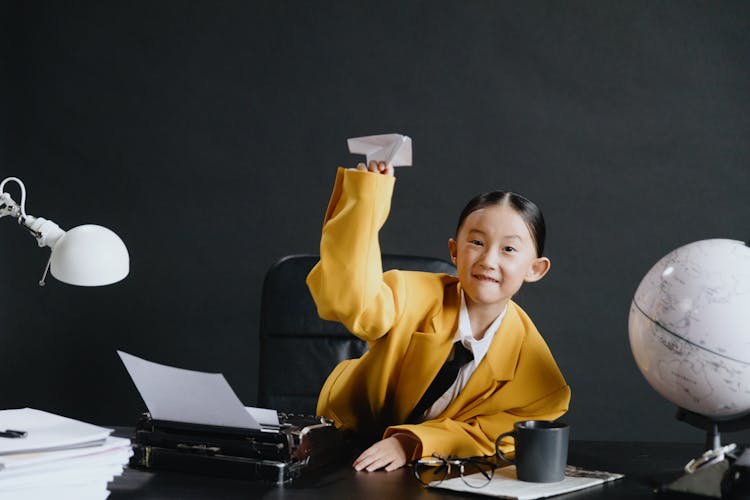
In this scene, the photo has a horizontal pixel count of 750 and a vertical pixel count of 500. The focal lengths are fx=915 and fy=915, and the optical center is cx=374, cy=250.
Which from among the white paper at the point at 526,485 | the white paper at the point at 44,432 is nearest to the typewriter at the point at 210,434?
the white paper at the point at 44,432

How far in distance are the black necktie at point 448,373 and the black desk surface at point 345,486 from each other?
28cm

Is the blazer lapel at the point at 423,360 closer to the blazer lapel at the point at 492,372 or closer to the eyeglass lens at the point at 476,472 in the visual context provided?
the blazer lapel at the point at 492,372

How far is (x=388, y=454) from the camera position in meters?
1.48

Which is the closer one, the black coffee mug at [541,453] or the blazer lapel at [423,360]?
the black coffee mug at [541,453]

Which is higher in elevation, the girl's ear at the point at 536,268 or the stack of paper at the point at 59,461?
Answer: the girl's ear at the point at 536,268

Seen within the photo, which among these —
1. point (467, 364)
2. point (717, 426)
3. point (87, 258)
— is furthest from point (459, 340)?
point (87, 258)

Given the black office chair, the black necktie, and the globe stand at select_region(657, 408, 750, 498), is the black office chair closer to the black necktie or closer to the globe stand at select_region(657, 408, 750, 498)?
the black necktie

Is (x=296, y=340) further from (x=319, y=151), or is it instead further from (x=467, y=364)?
(x=319, y=151)

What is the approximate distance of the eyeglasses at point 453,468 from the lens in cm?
135

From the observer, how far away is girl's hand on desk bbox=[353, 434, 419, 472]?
1447mm

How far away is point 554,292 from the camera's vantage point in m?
3.05

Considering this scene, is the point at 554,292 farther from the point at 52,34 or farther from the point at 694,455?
the point at 52,34

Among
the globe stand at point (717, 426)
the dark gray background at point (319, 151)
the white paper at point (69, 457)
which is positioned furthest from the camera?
the dark gray background at point (319, 151)

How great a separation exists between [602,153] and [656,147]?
0.18m
